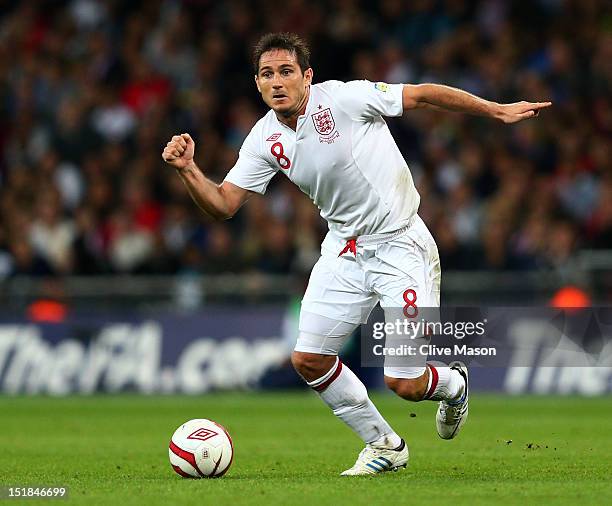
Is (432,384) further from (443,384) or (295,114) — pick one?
(295,114)

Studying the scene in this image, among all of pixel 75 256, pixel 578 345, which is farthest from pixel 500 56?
pixel 75 256

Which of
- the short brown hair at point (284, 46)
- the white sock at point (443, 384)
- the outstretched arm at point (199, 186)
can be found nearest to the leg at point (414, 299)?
the white sock at point (443, 384)

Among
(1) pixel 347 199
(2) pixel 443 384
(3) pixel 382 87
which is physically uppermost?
(3) pixel 382 87

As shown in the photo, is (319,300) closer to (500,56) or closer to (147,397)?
(147,397)

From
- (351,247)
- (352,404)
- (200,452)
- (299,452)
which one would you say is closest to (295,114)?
(351,247)

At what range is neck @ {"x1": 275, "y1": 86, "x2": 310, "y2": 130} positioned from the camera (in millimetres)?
8211

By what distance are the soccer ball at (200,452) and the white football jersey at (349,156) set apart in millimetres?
1439

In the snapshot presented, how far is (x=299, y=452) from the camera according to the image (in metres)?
10.3

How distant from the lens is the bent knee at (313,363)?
27.6 feet

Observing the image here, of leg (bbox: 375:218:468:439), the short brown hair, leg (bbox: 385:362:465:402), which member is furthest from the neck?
leg (bbox: 385:362:465:402)

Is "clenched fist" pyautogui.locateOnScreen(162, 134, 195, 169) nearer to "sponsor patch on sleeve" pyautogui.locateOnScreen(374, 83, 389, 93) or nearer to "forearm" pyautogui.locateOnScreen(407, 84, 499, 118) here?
"sponsor patch on sleeve" pyautogui.locateOnScreen(374, 83, 389, 93)

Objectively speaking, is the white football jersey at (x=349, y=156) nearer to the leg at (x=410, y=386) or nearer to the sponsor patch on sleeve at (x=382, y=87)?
the sponsor patch on sleeve at (x=382, y=87)

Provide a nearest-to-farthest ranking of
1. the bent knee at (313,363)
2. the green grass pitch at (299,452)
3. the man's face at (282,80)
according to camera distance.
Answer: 1. the green grass pitch at (299,452)
2. the man's face at (282,80)
3. the bent knee at (313,363)

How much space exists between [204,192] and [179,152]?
37 cm
